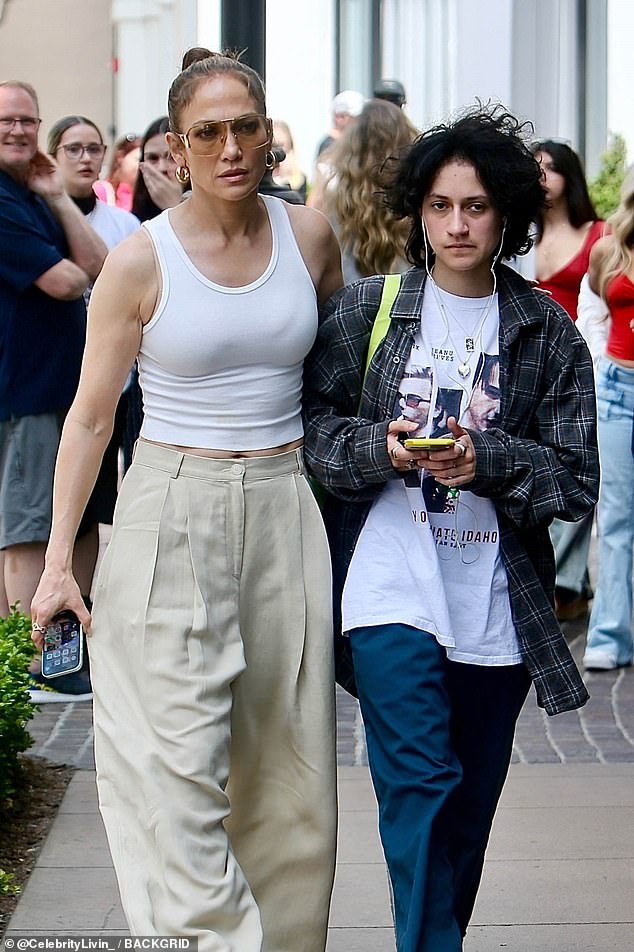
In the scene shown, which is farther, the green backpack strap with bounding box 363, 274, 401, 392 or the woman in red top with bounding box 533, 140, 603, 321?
the woman in red top with bounding box 533, 140, 603, 321

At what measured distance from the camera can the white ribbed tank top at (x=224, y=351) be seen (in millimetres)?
3504

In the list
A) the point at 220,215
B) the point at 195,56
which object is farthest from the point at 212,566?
the point at 195,56

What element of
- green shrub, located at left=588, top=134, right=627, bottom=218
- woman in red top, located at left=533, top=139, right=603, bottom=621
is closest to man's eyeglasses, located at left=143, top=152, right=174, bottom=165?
woman in red top, located at left=533, top=139, right=603, bottom=621

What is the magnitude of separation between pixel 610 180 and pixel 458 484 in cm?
1120

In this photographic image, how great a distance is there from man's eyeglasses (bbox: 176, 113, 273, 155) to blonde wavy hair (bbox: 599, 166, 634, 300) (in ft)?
11.6

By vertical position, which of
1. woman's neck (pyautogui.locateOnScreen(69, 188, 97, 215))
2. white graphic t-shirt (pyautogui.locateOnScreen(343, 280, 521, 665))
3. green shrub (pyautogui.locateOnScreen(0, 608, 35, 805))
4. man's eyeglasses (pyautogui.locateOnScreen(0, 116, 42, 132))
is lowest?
green shrub (pyautogui.locateOnScreen(0, 608, 35, 805))

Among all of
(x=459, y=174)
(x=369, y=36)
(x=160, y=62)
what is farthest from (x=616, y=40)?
(x=459, y=174)

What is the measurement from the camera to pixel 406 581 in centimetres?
364

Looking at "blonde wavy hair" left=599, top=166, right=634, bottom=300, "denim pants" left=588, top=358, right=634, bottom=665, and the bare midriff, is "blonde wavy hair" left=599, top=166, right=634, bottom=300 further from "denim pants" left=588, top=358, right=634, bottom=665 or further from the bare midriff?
the bare midriff

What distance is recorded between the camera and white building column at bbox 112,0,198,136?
20578 mm

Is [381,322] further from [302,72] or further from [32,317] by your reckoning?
[302,72]

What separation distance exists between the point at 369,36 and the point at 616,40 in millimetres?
9248

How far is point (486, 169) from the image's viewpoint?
12.0 ft

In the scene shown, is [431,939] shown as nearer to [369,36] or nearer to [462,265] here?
[462,265]
